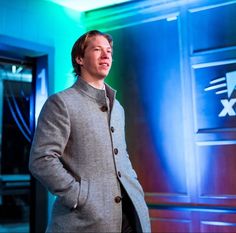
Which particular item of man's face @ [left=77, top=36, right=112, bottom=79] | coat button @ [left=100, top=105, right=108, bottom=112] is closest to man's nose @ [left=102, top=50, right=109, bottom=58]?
man's face @ [left=77, top=36, right=112, bottom=79]

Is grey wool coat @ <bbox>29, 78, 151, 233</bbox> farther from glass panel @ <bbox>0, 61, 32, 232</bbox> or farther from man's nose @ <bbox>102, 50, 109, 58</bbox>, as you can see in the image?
glass panel @ <bbox>0, 61, 32, 232</bbox>

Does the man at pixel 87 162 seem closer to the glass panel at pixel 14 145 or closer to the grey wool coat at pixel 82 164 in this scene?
the grey wool coat at pixel 82 164

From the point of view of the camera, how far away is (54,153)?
1.42m

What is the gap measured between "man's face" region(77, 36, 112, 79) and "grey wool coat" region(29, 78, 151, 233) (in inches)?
2.9

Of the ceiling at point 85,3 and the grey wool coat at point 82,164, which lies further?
the ceiling at point 85,3

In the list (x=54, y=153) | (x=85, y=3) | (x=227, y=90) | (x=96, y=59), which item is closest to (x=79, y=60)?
(x=96, y=59)

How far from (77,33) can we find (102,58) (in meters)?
1.42

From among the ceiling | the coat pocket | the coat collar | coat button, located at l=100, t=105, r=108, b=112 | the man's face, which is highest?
the ceiling

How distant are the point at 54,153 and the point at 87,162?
0.46ft

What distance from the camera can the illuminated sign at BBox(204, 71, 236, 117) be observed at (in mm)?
2357

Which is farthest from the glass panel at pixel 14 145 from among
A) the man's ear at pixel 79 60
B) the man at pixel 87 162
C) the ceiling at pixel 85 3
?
the man at pixel 87 162

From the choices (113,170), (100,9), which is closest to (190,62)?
(100,9)

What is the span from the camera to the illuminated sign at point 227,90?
2.36 m

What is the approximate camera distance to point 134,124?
2748 mm
